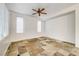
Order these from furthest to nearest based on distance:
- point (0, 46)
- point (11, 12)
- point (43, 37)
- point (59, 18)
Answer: point (59, 18) < point (43, 37) < point (11, 12) < point (0, 46)

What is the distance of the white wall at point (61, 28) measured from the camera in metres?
1.88

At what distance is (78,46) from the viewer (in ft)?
6.22

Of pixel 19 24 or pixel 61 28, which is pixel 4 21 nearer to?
pixel 19 24

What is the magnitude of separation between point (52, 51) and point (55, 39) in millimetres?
294

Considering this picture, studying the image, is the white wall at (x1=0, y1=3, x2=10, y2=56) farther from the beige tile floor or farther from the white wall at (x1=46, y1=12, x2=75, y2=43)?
the white wall at (x1=46, y1=12, x2=75, y2=43)

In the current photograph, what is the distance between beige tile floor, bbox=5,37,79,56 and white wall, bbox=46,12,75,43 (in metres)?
0.12

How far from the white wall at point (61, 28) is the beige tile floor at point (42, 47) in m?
0.12

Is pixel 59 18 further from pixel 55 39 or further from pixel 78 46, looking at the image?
pixel 78 46

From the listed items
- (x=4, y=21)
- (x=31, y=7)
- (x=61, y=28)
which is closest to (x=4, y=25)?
(x=4, y=21)

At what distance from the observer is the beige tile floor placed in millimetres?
1674

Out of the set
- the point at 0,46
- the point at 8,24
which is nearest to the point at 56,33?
the point at 8,24

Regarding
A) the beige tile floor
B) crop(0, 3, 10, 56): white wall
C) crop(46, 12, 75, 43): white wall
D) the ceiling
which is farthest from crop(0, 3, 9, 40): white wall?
crop(46, 12, 75, 43): white wall

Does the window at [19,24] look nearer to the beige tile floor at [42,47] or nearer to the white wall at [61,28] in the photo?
the beige tile floor at [42,47]

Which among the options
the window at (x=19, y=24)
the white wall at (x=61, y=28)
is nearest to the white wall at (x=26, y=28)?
the window at (x=19, y=24)
